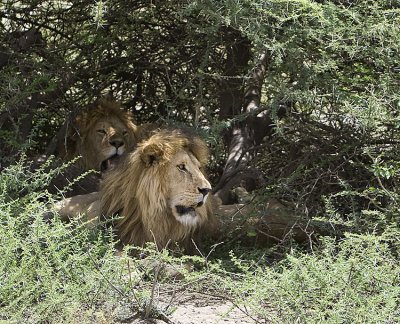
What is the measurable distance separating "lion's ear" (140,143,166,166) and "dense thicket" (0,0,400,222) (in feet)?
1.40

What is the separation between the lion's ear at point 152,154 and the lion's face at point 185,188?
0.26ft

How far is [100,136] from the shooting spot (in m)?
7.39

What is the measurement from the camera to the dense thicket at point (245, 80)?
5559mm

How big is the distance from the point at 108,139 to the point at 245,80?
121cm

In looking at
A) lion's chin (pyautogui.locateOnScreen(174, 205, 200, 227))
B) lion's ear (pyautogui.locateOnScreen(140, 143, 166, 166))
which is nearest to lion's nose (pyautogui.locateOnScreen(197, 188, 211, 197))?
lion's chin (pyautogui.locateOnScreen(174, 205, 200, 227))

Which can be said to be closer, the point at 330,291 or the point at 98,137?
the point at 330,291

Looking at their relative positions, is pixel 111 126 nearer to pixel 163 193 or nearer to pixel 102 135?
pixel 102 135

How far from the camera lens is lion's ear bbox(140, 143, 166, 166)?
573 centimetres

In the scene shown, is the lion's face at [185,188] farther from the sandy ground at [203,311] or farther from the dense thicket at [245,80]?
the sandy ground at [203,311]

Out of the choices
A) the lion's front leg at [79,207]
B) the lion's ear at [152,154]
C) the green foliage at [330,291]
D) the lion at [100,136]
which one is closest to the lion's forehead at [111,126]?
the lion at [100,136]

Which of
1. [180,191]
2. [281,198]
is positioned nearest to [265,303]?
[180,191]

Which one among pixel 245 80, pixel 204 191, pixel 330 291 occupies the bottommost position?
pixel 330 291

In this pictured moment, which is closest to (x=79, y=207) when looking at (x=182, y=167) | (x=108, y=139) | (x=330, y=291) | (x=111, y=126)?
(x=182, y=167)

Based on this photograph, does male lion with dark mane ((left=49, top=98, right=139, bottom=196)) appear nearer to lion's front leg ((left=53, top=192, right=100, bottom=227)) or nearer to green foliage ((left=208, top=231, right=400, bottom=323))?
lion's front leg ((left=53, top=192, right=100, bottom=227))
